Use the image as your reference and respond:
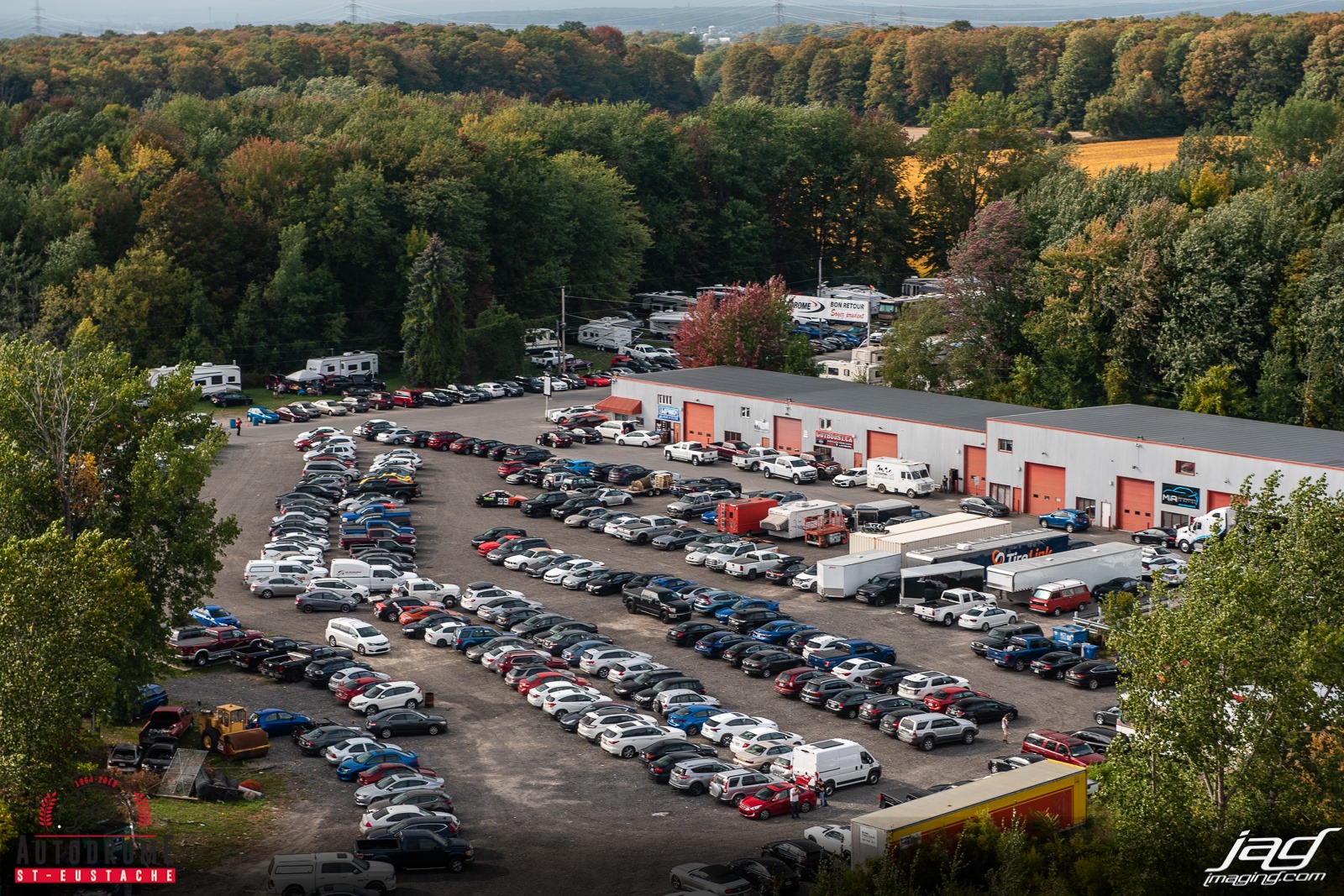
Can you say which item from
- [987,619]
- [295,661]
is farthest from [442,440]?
[987,619]

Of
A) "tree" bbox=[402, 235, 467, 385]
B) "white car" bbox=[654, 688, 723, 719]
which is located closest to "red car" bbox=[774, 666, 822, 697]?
"white car" bbox=[654, 688, 723, 719]

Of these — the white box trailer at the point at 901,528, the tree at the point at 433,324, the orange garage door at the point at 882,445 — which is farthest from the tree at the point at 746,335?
the white box trailer at the point at 901,528

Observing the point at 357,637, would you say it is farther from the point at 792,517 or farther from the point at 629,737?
the point at 792,517

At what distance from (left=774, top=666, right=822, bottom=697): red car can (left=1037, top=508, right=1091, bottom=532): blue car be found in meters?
16.1

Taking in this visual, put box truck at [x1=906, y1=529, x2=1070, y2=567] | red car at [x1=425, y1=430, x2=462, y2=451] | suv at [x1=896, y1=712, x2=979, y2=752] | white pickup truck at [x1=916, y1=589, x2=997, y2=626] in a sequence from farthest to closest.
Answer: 1. red car at [x1=425, y1=430, x2=462, y2=451]
2. box truck at [x1=906, y1=529, x2=1070, y2=567]
3. white pickup truck at [x1=916, y1=589, x2=997, y2=626]
4. suv at [x1=896, y1=712, x2=979, y2=752]

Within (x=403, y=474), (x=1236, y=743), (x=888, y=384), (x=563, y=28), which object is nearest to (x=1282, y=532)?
(x=1236, y=743)

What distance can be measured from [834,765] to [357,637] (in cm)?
1293

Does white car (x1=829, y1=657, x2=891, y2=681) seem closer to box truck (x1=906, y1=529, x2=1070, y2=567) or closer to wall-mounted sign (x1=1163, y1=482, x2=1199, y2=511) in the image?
box truck (x1=906, y1=529, x2=1070, y2=567)

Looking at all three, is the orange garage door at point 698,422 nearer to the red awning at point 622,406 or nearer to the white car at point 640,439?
the white car at point 640,439

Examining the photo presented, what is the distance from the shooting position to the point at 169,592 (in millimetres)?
31906

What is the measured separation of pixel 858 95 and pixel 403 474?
113 metres

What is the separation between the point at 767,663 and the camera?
34.6m

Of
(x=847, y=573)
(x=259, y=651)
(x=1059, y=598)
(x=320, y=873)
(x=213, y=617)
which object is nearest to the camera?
(x=320, y=873)

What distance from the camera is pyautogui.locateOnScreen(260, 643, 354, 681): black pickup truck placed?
3431 cm
